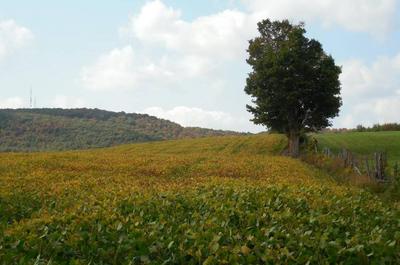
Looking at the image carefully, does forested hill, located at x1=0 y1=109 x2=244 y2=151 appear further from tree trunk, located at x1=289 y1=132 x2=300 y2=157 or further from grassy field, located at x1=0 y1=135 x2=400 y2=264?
grassy field, located at x1=0 y1=135 x2=400 y2=264

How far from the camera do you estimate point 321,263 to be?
29.2 ft

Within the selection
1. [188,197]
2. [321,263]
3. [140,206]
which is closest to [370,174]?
[188,197]

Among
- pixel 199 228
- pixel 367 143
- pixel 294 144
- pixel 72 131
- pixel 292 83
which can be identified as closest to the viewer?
pixel 199 228

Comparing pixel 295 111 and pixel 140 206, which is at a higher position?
pixel 295 111

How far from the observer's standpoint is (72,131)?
17000 cm

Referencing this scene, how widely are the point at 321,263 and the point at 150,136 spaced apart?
547 ft

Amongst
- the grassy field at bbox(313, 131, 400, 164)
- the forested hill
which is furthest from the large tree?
the forested hill

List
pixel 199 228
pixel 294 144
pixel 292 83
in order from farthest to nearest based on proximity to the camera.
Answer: pixel 294 144
pixel 292 83
pixel 199 228

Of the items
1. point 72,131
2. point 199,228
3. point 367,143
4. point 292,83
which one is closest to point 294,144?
Answer: point 292,83

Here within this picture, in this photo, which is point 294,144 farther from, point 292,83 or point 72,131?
point 72,131

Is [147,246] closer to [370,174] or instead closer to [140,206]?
[140,206]

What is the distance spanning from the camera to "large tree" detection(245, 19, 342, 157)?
53656 mm

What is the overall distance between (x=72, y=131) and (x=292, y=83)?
127780 millimetres

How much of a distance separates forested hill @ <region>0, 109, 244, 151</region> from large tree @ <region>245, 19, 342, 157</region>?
10051 cm
